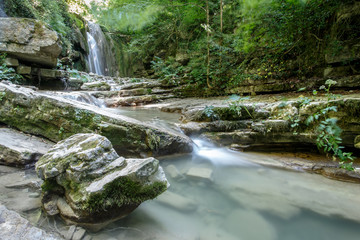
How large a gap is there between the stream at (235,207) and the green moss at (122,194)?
0.67ft

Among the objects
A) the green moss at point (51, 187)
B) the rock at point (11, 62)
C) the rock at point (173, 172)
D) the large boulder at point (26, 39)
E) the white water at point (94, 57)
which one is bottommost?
the rock at point (173, 172)

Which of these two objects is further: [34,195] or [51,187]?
[34,195]

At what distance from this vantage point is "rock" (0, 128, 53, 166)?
82.2 inches

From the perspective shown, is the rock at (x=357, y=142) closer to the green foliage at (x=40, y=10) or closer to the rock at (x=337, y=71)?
the rock at (x=337, y=71)

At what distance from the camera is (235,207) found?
191 cm

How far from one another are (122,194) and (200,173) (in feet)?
4.44

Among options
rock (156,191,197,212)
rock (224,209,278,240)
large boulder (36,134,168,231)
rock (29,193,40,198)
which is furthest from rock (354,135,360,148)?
rock (29,193,40,198)

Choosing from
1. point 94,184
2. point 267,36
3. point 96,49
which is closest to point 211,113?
point 94,184

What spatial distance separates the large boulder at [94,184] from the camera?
133 cm

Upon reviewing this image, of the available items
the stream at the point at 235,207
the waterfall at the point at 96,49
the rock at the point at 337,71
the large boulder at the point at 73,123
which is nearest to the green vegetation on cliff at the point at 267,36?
the rock at the point at 337,71

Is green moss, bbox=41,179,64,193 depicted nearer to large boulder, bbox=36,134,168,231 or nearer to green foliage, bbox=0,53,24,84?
large boulder, bbox=36,134,168,231

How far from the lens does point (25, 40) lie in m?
6.04

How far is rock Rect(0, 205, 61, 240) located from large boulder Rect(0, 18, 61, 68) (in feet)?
22.9

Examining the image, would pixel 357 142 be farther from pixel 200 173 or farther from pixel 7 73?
pixel 7 73
